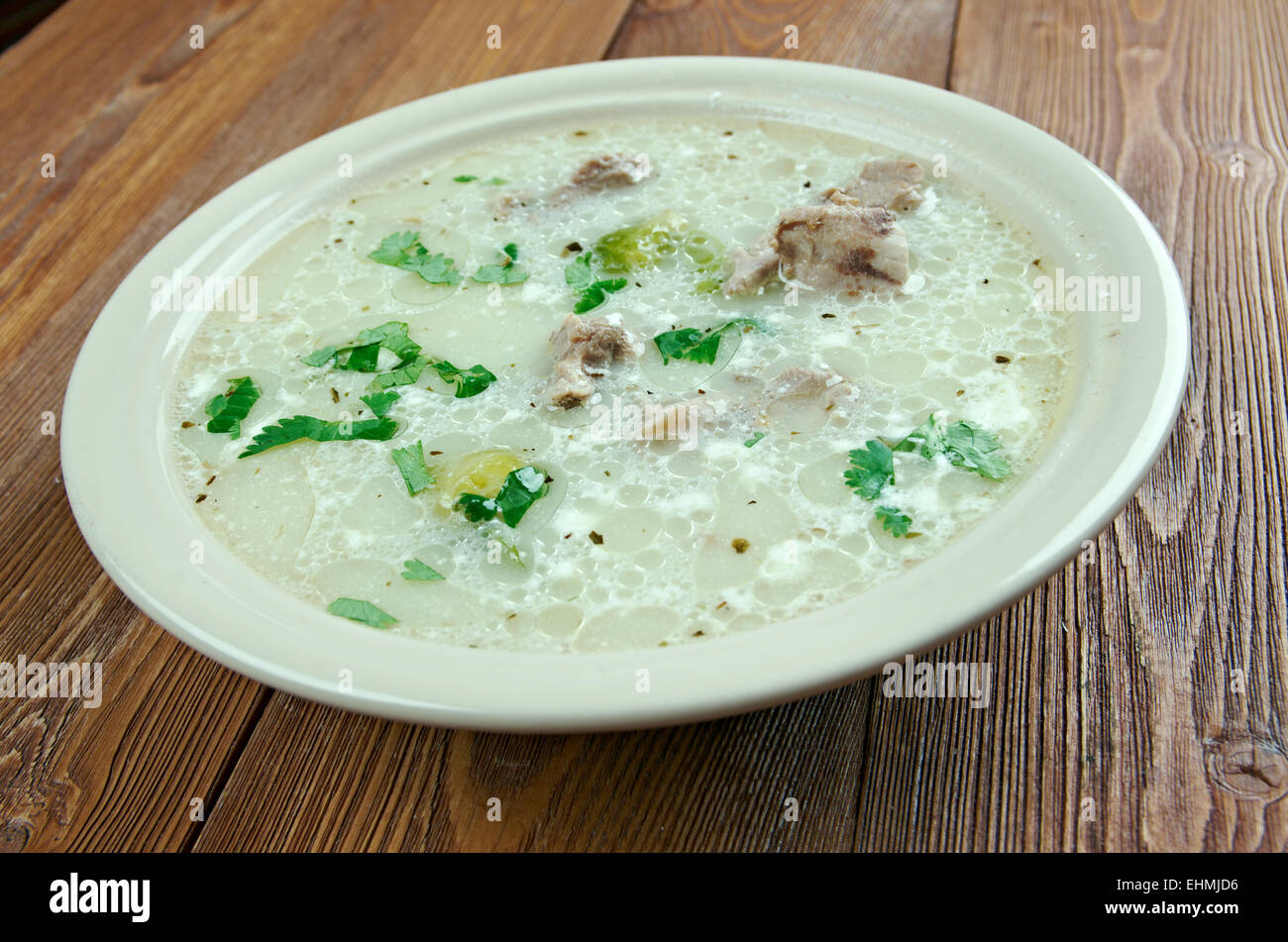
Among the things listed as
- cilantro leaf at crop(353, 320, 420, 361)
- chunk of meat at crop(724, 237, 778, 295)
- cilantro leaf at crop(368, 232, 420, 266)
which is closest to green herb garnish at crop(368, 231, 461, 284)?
cilantro leaf at crop(368, 232, 420, 266)

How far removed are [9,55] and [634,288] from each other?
6.83 feet

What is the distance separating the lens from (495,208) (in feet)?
6.88

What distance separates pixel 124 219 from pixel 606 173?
1086 millimetres

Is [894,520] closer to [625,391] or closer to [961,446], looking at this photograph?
[961,446]

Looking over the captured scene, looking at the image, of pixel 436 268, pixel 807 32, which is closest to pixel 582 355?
pixel 436 268

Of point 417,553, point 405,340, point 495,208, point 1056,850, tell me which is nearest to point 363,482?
point 417,553

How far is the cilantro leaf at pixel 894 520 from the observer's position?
55.0 inches

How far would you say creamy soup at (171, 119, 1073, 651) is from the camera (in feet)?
4.61

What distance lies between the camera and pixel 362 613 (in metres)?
1.37

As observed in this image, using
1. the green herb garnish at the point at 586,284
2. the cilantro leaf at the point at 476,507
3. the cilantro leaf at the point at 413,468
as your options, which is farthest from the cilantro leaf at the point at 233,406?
the green herb garnish at the point at 586,284

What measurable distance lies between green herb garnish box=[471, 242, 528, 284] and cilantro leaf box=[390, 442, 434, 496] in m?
0.42

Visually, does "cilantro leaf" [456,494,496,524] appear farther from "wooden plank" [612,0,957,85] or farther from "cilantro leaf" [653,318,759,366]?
"wooden plank" [612,0,957,85]

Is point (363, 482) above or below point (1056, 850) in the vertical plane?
above

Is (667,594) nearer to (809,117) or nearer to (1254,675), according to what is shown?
(1254,675)
